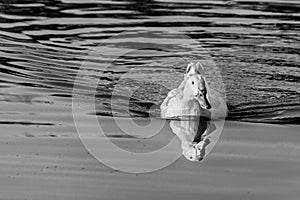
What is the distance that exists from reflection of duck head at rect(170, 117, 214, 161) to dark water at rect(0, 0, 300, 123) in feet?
1.53

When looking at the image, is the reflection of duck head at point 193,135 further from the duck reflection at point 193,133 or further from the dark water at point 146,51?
the dark water at point 146,51

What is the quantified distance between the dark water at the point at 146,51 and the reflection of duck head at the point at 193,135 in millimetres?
465

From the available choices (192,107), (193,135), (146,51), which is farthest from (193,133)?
Answer: (146,51)

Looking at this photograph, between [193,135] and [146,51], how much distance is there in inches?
193

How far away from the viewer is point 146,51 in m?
16.9

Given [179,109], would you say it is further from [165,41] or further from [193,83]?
[165,41]

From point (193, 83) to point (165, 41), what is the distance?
5.08 m

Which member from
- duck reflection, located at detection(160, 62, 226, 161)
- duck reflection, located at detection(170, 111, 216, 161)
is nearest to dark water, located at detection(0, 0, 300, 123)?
duck reflection, located at detection(160, 62, 226, 161)

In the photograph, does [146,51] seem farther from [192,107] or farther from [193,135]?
[193,135]

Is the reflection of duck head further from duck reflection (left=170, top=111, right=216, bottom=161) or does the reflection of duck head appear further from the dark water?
the dark water

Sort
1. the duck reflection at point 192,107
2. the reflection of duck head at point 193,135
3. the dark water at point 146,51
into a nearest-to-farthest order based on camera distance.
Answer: the reflection of duck head at point 193,135
the duck reflection at point 192,107
the dark water at point 146,51

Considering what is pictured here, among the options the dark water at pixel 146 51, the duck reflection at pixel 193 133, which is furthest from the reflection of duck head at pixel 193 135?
the dark water at pixel 146 51

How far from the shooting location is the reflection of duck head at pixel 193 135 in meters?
11.2

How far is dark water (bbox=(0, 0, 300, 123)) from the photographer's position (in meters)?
13.5
